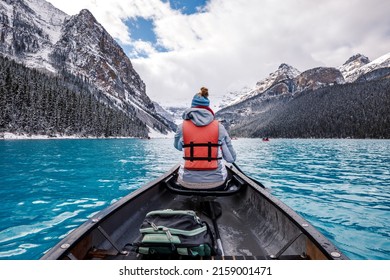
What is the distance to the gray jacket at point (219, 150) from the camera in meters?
5.20

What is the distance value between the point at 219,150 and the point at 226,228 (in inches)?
63.1

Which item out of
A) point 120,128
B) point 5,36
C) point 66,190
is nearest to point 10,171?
point 66,190

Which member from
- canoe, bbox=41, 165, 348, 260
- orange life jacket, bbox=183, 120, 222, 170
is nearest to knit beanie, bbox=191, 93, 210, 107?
orange life jacket, bbox=183, 120, 222, 170

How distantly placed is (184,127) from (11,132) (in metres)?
70.1

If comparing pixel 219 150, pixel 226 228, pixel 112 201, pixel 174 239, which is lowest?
pixel 112 201

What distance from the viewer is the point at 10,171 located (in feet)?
48.0

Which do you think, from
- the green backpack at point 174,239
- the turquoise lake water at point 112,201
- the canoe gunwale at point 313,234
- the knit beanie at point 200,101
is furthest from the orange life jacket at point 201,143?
the turquoise lake water at point 112,201

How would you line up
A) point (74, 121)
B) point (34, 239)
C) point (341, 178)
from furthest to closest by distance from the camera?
point (74, 121)
point (341, 178)
point (34, 239)

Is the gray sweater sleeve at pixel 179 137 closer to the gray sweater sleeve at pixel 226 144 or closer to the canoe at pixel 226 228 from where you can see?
the gray sweater sleeve at pixel 226 144

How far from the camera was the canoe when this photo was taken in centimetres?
309

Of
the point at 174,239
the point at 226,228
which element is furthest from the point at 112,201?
the point at 174,239

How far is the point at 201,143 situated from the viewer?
5336 mm

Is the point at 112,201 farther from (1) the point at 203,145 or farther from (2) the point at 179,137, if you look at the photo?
(1) the point at 203,145
